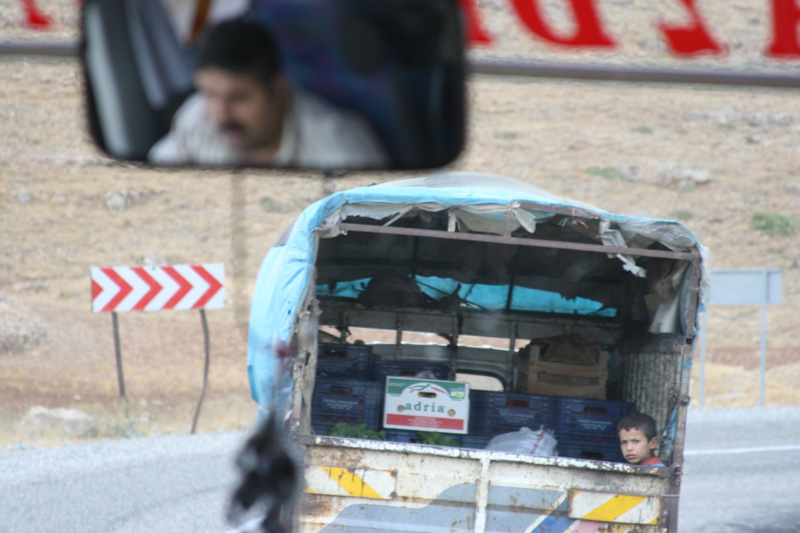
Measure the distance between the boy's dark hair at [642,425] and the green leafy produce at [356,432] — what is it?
205 cm

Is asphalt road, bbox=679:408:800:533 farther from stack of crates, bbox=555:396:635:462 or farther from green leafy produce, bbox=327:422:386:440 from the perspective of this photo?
green leafy produce, bbox=327:422:386:440

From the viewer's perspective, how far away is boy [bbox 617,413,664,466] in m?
6.96

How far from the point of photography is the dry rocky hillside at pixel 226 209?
20.2m

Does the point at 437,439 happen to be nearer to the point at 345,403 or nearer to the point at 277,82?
the point at 345,403

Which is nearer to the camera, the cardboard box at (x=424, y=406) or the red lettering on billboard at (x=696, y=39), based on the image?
the red lettering on billboard at (x=696, y=39)

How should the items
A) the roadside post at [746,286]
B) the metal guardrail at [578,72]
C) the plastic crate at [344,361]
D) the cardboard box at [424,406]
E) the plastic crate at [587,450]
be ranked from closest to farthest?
the metal guardrail at [578,72], the cardboard box at [424,406], the plastic crate at [587,450], the plastic crate at [344,361], the roadside post at [746,286]

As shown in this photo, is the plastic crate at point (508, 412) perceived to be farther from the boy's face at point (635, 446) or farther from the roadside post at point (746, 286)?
the roadside post at point (746, 286)

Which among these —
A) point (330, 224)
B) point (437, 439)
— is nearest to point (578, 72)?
point (330, 224)

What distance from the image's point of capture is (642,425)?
7.01 m

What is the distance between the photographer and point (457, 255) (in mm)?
9281

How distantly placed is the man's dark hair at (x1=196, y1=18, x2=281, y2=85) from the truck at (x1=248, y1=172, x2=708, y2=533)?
3.80 metres

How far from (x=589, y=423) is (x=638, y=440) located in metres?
1.22

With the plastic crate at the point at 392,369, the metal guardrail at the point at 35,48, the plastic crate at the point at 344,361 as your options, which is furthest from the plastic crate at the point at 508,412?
the metal guardrail at the point at 35,48

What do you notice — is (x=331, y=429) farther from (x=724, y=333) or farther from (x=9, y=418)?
(x=724, y=333)
